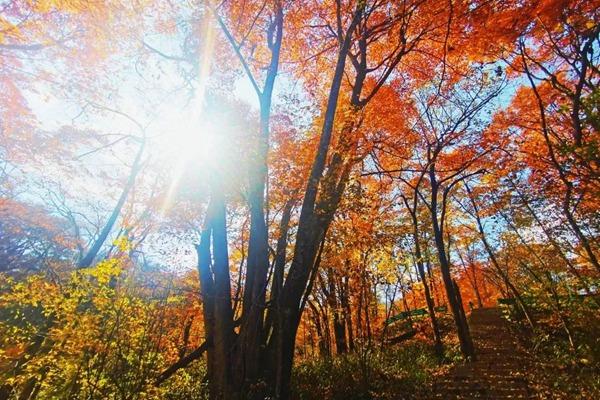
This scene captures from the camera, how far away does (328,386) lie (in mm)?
7191

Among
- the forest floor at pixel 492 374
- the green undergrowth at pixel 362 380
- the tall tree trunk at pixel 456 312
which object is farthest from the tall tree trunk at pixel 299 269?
the tall tree trunk at pixel 456 312

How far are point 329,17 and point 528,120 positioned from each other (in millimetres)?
7883

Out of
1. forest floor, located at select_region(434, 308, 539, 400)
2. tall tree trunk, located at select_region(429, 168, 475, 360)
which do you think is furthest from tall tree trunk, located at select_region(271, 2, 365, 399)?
tall tree trunk, located at select_region(429, 168, 475, 360)

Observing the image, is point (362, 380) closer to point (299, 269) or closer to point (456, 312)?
point (299, 269)

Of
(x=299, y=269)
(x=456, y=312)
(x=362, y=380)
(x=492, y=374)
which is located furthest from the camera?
(x=456, y=312)

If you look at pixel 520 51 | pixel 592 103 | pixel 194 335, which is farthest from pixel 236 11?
pixel 194 335

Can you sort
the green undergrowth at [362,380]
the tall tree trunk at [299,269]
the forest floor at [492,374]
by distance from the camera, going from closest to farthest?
the tall tree trunk at [299,269]
the forest floor at [492,374]
the green undergrowth at [362,380]

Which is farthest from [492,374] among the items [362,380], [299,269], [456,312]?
[299,269]

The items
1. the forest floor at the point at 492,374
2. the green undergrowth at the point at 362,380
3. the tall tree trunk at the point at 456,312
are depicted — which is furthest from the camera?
the tall tree trunk at the point at 456,312

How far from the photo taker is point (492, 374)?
819 cm

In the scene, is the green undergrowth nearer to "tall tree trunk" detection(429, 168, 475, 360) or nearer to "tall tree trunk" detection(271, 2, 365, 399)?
"tall tree trunk" detection(429, 168, 475, 360)

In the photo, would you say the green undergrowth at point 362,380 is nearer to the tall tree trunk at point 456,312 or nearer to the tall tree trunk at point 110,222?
the tall tree trunk at point 456,312

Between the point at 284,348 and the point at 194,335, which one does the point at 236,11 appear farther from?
the point at 194,335

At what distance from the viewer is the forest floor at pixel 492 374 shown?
658 centimetres
